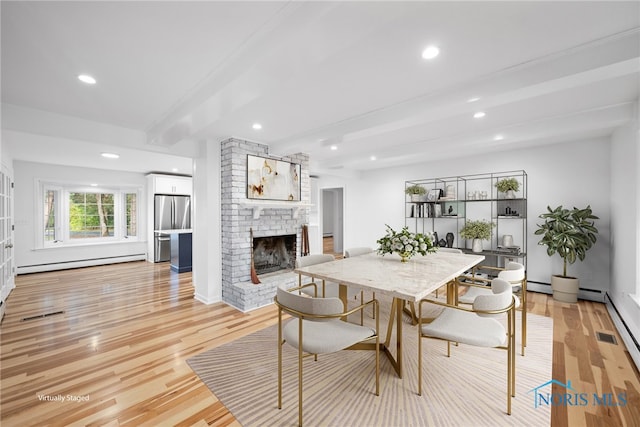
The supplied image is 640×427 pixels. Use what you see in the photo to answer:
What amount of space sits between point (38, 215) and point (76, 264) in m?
1.28

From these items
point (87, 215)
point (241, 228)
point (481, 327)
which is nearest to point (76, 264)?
point (87, 215)

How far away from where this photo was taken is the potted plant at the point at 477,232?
15.0 ft

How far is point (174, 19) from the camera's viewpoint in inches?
61.9

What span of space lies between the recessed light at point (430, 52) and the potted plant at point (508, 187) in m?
3.41

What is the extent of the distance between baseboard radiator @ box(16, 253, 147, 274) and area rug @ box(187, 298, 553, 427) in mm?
5842

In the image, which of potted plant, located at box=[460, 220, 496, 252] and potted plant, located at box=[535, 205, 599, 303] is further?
potted plant, located at box=[460, 220, 496, 252]

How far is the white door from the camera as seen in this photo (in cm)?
367

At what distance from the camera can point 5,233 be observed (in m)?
3.88

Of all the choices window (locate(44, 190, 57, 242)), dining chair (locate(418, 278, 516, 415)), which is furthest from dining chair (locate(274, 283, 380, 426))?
window (locate(44, 190, 57, 242))

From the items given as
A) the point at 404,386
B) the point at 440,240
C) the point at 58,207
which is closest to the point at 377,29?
the point at 404,386

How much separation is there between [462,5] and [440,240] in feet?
14.9

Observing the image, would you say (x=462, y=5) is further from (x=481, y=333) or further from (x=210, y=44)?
(x=481, y=333)

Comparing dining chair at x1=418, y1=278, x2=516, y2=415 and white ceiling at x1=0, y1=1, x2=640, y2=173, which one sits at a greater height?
white ceiling at x1=0, y1=1, x2=640, y2=173

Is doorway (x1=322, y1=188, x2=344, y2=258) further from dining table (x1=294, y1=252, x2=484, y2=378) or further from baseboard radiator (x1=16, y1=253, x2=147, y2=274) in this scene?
baseboard radiator (x1=16, y1=253, x2=147, y2=274)
